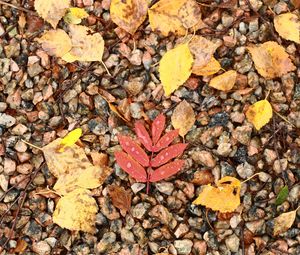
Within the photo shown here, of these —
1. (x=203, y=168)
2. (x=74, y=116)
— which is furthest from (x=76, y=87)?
(x=203, y=168)

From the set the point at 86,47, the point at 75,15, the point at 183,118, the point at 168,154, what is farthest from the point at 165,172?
the point at 75,15

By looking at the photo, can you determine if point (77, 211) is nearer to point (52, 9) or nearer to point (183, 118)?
point (183, 118)

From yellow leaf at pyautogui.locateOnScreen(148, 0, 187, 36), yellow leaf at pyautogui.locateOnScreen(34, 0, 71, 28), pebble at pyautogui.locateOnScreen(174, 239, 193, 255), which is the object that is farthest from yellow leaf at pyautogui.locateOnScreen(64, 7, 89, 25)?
pebble at pyautogui.locateOnScreen(174, 239, 193, 255)

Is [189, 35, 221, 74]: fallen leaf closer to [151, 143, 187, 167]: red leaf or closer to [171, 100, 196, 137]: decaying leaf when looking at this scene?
[171, 100, 196, 137]: decaying leaf

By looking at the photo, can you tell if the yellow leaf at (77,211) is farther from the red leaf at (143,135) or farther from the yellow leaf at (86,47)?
the yellow leaf at (86,47)

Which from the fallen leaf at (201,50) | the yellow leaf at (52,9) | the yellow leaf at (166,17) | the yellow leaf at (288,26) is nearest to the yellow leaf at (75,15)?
the yellow leaf at (52,9)

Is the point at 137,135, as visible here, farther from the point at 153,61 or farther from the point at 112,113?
the point at 153,61

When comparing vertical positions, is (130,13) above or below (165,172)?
above
